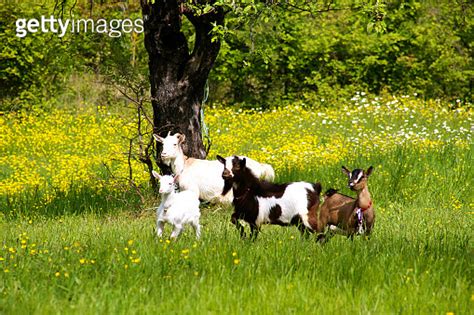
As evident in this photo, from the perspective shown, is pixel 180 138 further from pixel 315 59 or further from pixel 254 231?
pixel 315 59

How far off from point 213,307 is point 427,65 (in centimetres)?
2036

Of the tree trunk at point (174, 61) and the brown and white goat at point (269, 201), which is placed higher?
the tree trunk at point (174, 61)

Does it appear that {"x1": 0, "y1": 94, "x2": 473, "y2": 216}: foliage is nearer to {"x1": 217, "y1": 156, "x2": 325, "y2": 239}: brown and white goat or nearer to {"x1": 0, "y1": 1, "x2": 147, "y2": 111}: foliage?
{"x1": 0, "y1": 1, "x2": 147, "y2": 111}: foliage

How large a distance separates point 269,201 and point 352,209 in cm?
84

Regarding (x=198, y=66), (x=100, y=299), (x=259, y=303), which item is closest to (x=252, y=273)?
(x=259, y=303)

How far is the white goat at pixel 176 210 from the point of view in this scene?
28.9ft

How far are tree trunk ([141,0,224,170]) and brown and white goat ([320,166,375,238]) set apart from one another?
13.5 ft

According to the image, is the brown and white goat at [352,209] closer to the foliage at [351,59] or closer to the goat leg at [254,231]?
the goat leg at [254,231]

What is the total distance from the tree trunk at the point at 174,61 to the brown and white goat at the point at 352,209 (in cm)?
412

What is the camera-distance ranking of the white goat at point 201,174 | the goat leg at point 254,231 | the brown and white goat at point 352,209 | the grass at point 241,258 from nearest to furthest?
1. the grass at point 241,258
2. the brown and white goat at point 352,209
3. the goat leg at point 254,231
4. the white goat at point 201,174

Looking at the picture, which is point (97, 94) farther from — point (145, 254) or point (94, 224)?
point (145, 254)

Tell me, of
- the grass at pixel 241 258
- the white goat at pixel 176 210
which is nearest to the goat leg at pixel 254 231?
the grass at pixel 241 258

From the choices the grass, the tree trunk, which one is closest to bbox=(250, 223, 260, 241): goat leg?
A: the grass

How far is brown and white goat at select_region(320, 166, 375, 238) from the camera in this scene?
27.8 ft
